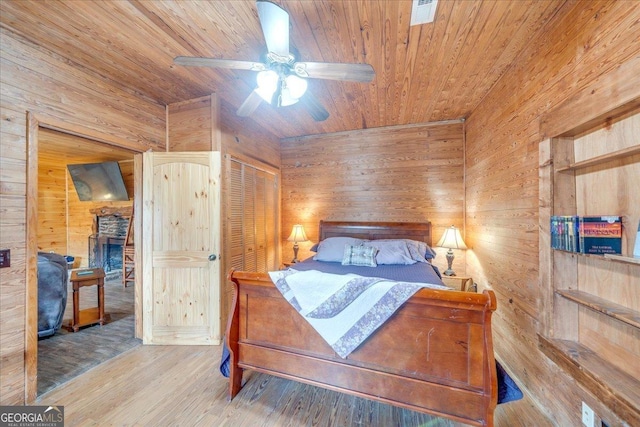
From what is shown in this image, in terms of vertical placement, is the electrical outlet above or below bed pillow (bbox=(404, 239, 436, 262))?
below

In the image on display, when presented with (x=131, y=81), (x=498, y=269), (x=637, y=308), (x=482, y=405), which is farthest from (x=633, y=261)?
(x=131, y=81)

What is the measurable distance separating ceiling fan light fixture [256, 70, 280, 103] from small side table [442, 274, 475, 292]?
2861 millimetres

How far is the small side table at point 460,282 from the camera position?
3.04m

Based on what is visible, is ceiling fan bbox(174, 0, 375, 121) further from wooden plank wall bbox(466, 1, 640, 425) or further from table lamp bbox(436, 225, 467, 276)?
table lamp bbox(436, 225, 467, 276)

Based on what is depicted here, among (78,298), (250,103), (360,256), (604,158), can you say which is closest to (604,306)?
(604,158)

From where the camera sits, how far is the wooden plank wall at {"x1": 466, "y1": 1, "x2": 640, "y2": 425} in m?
1.31

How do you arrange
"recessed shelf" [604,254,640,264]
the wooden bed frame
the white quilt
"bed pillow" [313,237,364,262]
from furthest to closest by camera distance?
"bed pillow" [313,237,364,262], the white quilt, the wooden bed frame, "recessed shelf" [604,254,640,264]

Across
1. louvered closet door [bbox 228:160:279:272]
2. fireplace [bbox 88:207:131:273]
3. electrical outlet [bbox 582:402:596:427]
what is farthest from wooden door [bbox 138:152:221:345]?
fireplace [bbox 88:207:131:273]

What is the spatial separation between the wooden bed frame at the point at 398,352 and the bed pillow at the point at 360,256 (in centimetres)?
138

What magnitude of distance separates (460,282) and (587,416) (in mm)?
1769

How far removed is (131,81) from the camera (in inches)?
93.2

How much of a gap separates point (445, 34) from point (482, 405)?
2.40 m

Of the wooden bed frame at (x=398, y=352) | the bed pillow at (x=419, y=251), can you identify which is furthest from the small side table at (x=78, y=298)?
the bed pillow at (x=419, y=251)

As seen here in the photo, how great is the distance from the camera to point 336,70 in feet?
5.14
